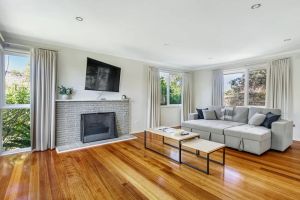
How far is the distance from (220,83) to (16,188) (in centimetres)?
587

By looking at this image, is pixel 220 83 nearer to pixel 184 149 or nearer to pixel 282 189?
pixel 184 149

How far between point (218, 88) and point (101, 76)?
4064 millimetres

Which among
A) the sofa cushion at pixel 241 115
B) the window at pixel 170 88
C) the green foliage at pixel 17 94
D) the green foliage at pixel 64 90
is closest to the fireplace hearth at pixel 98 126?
the green foliage at pixel 64 90

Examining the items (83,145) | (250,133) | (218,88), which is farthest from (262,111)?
(83,145)

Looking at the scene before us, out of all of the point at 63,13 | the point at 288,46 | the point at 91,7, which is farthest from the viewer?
the point at 288,46

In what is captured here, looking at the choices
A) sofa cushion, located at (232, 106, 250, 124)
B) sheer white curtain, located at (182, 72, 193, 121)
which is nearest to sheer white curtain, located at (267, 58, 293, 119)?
sofa cushion, located at (232, 106, 250, 124)

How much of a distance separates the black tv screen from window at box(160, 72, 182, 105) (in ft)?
6.21

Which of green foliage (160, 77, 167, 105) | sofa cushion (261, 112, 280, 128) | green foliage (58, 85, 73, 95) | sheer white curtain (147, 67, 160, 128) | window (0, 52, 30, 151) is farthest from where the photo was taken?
green foliage (160, 77, 167, 105)

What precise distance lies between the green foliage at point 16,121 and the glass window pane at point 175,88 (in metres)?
4.43

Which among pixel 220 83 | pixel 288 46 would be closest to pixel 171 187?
pixel 288 46

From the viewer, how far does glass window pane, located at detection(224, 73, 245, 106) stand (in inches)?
208

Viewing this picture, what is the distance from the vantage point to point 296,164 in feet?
9.11

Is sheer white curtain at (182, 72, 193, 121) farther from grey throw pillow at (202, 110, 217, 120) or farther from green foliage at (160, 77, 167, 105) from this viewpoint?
grey throw pillow at (202, 110, 217, 120)

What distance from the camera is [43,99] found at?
3410mm
